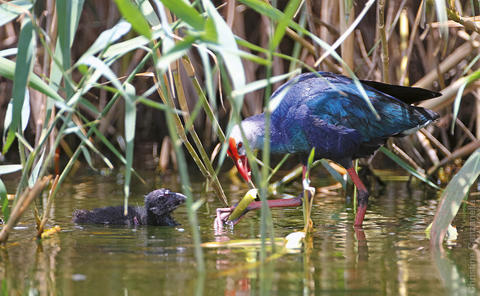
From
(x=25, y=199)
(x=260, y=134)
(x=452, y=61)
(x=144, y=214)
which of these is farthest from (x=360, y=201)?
(x=25, y=199)

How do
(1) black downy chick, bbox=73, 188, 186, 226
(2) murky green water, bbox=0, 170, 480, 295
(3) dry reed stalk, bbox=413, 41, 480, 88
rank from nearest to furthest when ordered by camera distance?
(2) murky green water, bbox=0, 170, 480, 295 → (1) black downy chick, bbox=73, 188, 186, 226 → (3) dry reed stalk, bbox=413, 41, 480, 88

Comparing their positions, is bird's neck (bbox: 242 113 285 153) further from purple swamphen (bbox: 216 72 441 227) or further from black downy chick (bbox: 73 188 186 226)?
black downy chick (bbox: 73 188 186 226)

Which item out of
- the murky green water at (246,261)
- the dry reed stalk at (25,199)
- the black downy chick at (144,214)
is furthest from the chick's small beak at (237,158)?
the dry reed stalk at (25,199)

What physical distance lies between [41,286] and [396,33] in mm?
3985

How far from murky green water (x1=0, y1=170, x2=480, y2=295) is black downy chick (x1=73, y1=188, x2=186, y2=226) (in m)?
0.09

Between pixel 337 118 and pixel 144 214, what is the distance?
1171 millimetres

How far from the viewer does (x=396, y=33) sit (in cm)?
574

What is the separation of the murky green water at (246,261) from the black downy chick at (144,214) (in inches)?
3.6

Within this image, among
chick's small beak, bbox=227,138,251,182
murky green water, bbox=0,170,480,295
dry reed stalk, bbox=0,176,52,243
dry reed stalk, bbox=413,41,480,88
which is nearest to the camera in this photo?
murky green water, bbox=0,170,480,295

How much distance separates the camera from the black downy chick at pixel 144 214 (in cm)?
396

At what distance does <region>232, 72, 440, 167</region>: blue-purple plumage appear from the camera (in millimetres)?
3881

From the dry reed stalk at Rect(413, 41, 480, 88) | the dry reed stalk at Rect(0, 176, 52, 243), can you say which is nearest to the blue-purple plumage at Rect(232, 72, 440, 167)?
the dry reed stalk at Rect(413, 41, 480, 88)

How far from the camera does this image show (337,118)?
3904 millimetres

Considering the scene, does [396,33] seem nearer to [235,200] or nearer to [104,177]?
[235,200]
